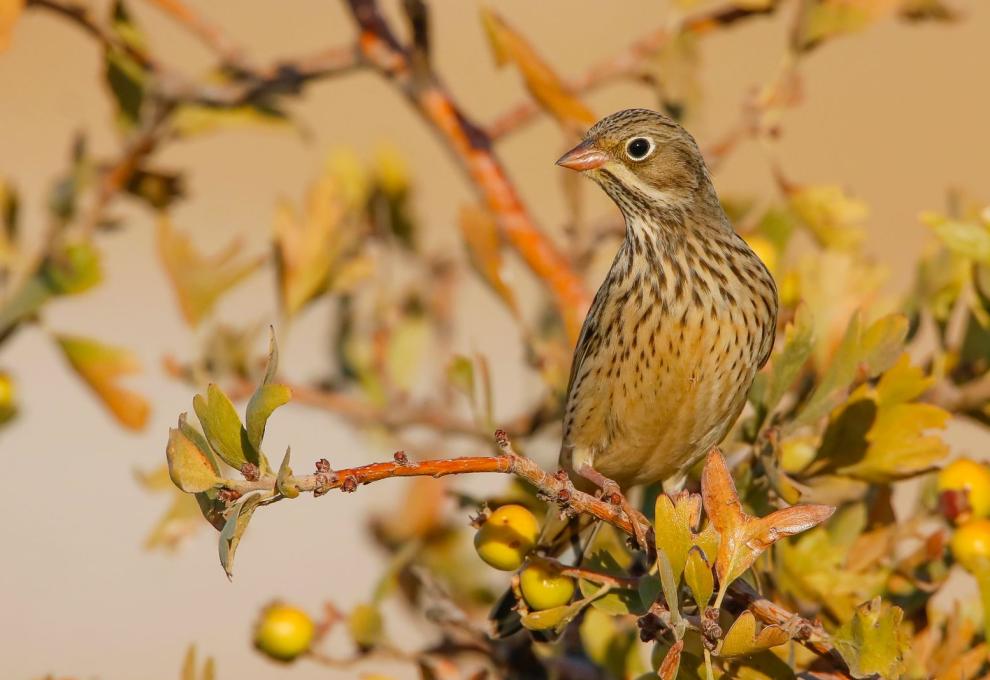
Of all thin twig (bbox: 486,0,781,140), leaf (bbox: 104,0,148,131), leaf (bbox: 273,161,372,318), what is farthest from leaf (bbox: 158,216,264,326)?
thin twig (bbox: 486,0,781,140)

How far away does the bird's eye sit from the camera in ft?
11.9

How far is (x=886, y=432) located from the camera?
8.71 feet

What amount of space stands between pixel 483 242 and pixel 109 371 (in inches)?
35.3

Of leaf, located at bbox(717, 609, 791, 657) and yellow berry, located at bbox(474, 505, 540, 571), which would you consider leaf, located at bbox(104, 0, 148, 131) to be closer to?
yellow berry, located at bbox(474, 505, 540, 571)

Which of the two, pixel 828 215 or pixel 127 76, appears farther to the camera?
pixel 127 76

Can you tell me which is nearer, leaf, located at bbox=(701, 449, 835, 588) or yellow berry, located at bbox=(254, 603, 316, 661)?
leaf, located at bbox=(701, 449, 835, 588)

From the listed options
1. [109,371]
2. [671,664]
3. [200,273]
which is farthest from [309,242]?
[671,664]

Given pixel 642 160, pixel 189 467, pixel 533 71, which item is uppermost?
pixel 533 71

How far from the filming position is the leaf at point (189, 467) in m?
2.07

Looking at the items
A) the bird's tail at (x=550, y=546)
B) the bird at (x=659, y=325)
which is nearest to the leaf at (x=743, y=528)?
the bird's tail at (x=550, y=546)

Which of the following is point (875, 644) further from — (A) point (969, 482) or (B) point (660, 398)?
(B) point (660, 398)

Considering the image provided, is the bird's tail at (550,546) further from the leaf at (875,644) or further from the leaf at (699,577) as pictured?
the leaf at (875,644)

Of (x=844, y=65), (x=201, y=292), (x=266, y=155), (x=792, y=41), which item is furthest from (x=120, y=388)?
(x=844, y=65)

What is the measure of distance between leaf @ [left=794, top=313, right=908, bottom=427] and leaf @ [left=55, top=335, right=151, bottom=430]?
4.91ft
